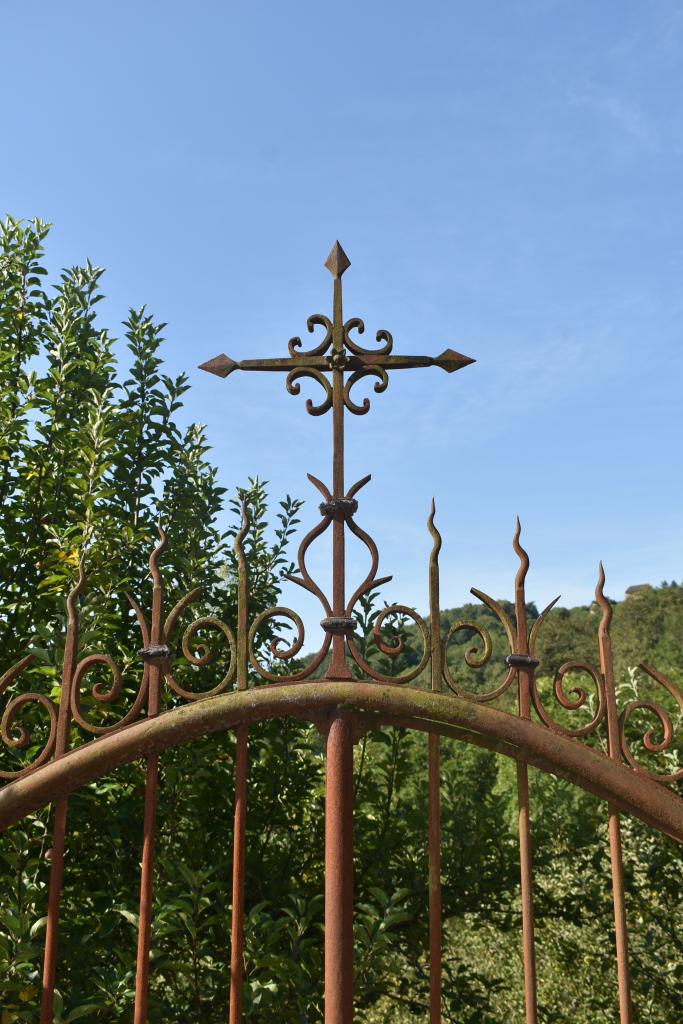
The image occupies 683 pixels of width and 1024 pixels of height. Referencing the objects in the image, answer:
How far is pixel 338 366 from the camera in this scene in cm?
286

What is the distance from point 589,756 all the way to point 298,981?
6.16 feet

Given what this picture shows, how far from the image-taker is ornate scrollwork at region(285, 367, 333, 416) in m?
2.84

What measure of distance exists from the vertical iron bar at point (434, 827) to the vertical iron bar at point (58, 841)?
43.9 inches

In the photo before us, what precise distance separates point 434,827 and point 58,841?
3.78ft

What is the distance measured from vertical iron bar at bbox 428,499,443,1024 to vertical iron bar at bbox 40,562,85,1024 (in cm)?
111

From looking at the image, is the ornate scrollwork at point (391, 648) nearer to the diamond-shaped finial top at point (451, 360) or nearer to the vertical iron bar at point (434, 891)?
the vertical iron bar at point (434, 891)

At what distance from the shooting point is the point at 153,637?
2.62m

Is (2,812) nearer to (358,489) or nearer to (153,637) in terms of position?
(153,637)

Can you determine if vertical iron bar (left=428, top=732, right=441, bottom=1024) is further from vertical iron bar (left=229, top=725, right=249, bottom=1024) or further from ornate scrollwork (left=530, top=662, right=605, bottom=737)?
vertical iron bar (left=229, top=725, right=249, bottom=1024)

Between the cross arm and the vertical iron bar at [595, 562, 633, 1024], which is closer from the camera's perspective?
the vertical iron bar at [595, 562, 633, 1024]

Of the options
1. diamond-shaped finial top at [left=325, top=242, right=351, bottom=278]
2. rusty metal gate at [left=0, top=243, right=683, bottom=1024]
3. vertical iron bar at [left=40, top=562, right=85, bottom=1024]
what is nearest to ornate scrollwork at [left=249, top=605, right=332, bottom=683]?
rusty metal gate at [left=0, top=243, right=683, bottom=1024]

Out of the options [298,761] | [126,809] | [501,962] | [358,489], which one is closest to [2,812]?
[126,809]

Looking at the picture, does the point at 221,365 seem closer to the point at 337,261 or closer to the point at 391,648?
the point at 337,261

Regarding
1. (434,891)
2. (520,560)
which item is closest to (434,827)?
(434,891)
